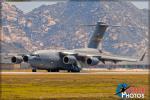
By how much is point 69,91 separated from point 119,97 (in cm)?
970

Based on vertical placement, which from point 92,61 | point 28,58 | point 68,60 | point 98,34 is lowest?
point 92,61

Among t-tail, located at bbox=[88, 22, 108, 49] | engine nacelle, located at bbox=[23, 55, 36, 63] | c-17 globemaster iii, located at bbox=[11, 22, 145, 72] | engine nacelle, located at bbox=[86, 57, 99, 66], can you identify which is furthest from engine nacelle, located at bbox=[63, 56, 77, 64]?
t-tail, located at bbox=[88, 22, 108, 49]

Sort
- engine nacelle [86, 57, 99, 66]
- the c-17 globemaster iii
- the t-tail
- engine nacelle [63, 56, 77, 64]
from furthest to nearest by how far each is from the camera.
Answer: the t-tail
engine nacelle [86, 57, 99, 66]
engine nacelle [63, 56, 77, 64]
the c-17 globemaster iii

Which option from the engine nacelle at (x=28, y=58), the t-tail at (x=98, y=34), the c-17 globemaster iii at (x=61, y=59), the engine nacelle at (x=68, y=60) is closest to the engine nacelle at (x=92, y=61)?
the c-17 globemaster iii at (x=61, y=59)

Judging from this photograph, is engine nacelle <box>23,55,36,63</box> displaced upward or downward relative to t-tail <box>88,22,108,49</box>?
downward

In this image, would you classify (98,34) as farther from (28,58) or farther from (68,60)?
(28,58)

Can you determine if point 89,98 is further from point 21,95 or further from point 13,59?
point 13,59

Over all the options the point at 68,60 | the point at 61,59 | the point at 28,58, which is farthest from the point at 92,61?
the point at 28,58

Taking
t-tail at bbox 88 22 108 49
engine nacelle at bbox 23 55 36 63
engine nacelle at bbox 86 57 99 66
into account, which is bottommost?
engine nacelle at bbox 86 57 99 66

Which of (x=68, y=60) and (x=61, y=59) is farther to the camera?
(x=61, y=59)

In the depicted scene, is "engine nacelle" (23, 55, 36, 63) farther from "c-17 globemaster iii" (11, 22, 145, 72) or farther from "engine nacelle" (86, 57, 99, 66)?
"engine nacelle" (86, 57, 99, 66)

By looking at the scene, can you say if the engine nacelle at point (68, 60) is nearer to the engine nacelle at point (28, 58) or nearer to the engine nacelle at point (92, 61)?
the engine nacelle at point (92, 61)

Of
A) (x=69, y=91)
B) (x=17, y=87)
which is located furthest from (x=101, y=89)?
(x=17, y=87)

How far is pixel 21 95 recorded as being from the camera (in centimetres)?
5256
